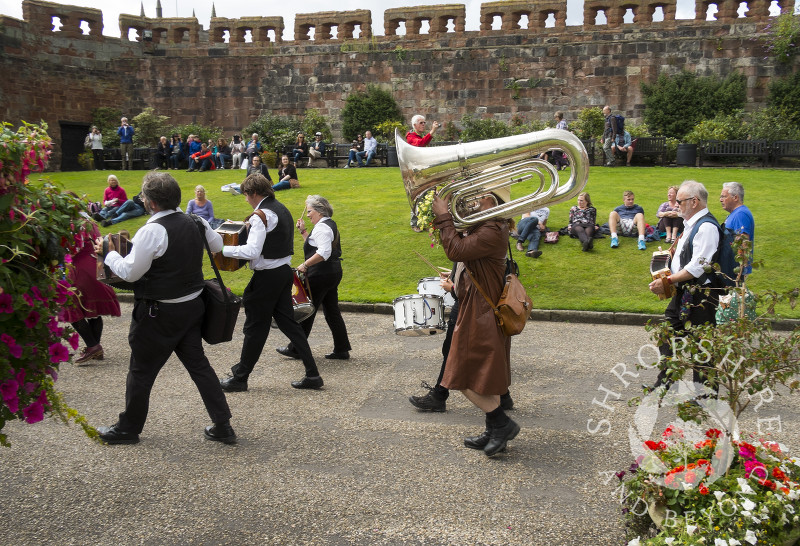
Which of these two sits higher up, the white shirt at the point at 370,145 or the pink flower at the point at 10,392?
the white shirt at the point at 370,145

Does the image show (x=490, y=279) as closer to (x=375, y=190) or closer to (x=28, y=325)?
(x=28, y=325)

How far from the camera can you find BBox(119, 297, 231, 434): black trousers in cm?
482

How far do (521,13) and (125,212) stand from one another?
17.1 metres

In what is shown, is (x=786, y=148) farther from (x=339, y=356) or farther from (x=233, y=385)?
(x=233, y=385)

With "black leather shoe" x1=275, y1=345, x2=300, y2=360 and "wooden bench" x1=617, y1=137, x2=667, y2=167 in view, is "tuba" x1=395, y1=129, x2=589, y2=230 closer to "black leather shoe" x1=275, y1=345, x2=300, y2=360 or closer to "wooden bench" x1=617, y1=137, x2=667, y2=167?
"black leather shoe" x1=275, y1=345, x2=300, y2=360

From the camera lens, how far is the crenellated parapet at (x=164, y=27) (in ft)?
96.9

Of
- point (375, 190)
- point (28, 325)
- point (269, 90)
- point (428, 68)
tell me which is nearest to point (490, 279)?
point (28, 325)

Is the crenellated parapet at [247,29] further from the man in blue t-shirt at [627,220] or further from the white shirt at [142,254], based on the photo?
the white shirt at [142,254]

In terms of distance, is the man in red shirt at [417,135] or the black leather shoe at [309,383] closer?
the black leather shoe at [309,383]

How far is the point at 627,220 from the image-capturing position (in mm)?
11781

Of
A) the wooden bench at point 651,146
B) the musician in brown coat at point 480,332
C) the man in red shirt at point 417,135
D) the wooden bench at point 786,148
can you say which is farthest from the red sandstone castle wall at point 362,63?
the musician in brown coat at point 480,332

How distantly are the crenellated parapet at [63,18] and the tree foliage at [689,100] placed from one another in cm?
2140

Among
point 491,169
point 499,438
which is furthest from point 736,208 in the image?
point 499,438

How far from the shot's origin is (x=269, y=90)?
28.1m
